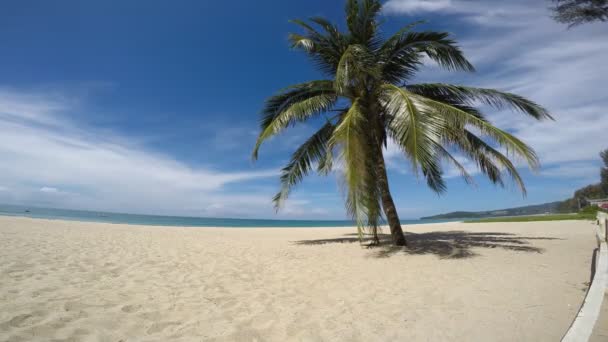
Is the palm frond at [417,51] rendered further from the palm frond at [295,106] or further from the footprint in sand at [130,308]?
the footprint in sand at [130,308]

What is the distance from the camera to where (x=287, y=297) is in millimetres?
3607

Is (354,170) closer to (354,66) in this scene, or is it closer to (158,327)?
(354,66)

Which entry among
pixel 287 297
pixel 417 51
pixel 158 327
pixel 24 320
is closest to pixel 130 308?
pixel 158 327

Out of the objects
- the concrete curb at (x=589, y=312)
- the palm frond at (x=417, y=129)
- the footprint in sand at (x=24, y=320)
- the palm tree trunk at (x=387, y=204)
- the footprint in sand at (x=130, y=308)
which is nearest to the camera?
the concrete curb at (x=589, y=312)

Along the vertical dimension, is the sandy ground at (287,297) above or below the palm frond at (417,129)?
below

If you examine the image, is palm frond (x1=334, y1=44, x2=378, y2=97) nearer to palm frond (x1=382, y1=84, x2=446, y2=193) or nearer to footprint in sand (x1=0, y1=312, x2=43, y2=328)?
palm frond (x1=382, y1=84, x2=446, y2=193)

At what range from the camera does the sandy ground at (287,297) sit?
2504 mm

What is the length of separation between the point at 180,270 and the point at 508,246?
8128 millimetres

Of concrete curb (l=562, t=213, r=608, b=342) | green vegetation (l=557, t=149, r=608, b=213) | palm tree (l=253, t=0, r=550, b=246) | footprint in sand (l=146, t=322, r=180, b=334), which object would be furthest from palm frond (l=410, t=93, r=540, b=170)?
green vegetation (l=557, t=149, r=608, b=213)

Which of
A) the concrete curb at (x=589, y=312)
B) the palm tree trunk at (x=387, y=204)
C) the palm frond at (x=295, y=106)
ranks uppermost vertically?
the palm frond at (x=295, y=106)

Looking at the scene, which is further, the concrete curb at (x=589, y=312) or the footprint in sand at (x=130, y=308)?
the footprint in sand at (x=130, y=308)

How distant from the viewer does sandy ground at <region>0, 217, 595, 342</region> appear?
250 cm

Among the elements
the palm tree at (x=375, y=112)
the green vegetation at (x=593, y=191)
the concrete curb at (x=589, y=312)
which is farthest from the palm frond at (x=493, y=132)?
the green vegetation at (x=593, y=191)

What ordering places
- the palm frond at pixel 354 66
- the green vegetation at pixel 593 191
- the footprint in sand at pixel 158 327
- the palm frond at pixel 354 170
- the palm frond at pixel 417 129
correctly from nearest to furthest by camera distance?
the footprint in sand at pixel 158 327
the palm frond at pixel 417 129
the palm frond at pixel 354 170
the palm frond at pixel 354 66
the green vegetation at pixel 593 191
